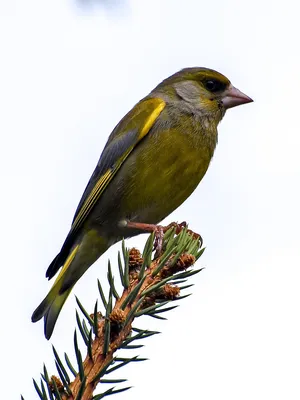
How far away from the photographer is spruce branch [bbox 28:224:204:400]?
1.87 meters

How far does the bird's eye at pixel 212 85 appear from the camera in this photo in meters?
5.23

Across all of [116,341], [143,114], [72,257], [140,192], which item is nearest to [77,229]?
[72,257]

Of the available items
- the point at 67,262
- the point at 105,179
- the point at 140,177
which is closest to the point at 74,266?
the point at 67,262

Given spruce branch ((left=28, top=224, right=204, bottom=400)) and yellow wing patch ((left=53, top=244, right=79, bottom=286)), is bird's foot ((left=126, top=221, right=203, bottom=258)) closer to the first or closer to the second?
spruce branch ((left=28, top=224, right=204, bottom=400))

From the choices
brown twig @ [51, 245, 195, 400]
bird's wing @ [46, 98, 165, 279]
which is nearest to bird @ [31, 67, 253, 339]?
bird's wing @ [46, 98, 165, 279]

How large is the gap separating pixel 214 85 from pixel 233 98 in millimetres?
220

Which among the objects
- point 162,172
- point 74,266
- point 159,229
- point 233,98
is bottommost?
point 159,229

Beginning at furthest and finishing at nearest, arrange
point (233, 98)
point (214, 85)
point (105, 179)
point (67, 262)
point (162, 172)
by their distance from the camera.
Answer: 1. point (214, 85)
2. point (233, 98)
3. point (105, 179)
4. point (67, 262)
5. point (162, 172)

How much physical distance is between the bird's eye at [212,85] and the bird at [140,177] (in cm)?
19

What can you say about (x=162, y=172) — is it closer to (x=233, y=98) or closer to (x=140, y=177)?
(x=140, y=177)

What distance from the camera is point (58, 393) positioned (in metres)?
1.82

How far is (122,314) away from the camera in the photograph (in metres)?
2.07

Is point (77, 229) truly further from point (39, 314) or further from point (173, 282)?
point (173, 282)

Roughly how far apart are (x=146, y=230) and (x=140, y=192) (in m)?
0.30
